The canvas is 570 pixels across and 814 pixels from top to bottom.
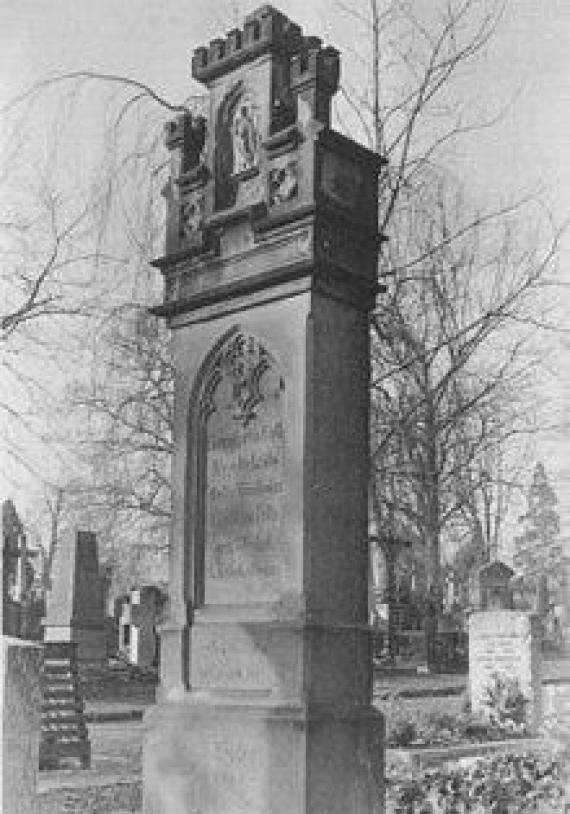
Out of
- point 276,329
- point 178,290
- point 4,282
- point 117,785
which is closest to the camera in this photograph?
point 276,329

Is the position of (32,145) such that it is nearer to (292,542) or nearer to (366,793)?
(292,542)

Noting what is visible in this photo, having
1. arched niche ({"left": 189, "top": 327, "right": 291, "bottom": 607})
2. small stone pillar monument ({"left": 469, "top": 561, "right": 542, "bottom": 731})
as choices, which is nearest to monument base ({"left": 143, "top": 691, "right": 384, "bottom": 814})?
arched niche ({"left": 189, "top": 327, "right": 291, "bottom": 607})

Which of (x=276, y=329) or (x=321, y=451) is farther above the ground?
(x=276, y=329)

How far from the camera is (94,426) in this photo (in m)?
18.1

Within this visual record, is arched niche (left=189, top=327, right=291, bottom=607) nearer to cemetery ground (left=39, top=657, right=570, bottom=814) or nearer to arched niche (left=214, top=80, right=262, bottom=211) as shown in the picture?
arched niche (left=214, top=80, right=262, bottom=211)

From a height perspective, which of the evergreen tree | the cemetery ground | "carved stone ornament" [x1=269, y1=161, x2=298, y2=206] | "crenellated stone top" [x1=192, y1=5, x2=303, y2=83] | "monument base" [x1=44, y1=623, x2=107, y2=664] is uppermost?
"crenellated stone top" [x1=192, y1=5, x2=303, y2=83]

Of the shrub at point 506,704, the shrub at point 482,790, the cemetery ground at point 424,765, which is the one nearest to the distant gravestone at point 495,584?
the cemetery ground at point 424,765

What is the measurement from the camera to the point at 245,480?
646 cm

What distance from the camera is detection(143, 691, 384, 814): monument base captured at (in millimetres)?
5676

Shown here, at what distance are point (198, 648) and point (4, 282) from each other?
8.24m

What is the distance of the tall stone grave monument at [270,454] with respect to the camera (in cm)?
589

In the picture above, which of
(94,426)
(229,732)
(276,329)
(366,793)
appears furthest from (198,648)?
(94,426)

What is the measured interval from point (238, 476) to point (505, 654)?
8.24 m

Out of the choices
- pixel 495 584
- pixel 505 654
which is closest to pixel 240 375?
pixel 505 654
